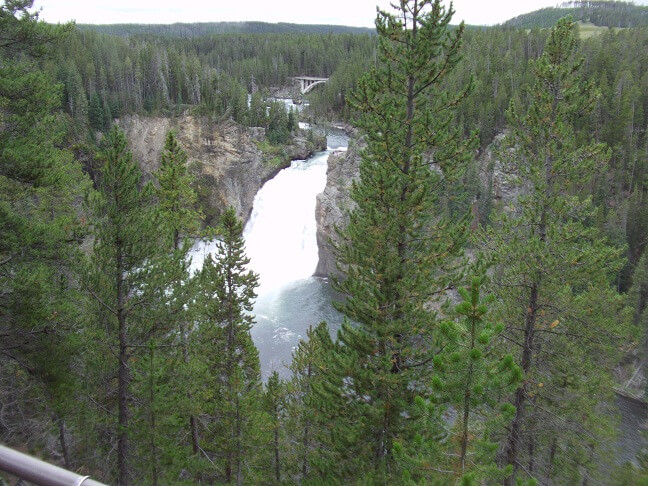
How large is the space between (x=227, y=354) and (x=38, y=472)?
1448 cm

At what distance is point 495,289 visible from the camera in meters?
12.3

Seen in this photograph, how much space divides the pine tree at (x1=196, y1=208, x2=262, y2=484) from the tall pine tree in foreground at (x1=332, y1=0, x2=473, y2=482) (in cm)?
519

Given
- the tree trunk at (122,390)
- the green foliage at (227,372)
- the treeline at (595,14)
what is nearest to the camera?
the tree trunk at (122,390)

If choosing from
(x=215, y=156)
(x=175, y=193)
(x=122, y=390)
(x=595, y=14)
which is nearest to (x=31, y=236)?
(x=122, y=390)

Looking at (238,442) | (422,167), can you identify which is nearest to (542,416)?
(422,167)

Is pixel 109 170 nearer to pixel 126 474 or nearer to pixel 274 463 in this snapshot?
pixel 126 474

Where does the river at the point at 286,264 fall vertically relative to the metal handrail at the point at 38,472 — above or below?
below

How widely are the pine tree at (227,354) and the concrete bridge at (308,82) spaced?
380 feet

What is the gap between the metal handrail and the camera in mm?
2195

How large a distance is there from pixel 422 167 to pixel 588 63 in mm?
81524

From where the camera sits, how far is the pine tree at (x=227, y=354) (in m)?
14.5

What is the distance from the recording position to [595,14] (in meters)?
174

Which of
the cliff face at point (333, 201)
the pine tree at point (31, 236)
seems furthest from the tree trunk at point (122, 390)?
the cliff face at point (333, 201)

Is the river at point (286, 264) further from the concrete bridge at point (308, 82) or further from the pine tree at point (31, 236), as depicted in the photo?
the concrete bridge at point (308, 82)
